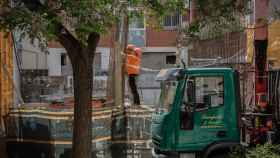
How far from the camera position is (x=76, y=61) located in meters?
9.91

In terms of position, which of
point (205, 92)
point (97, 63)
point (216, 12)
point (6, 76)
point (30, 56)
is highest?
point (216, 12)

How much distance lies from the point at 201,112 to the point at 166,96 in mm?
934

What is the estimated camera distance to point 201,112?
11.3m

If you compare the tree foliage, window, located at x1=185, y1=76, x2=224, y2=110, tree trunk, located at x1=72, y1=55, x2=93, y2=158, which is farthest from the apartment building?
tree trunk, located at x1=72, y1=55, x2=93, y2=158

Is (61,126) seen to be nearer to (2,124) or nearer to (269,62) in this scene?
(2,124)

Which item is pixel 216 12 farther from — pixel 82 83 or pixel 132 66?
pixel 132 66

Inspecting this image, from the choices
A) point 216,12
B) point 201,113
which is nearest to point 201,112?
point 201,113

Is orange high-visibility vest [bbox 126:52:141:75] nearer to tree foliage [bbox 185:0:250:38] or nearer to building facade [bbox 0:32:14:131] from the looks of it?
building facade [bbox 0:32:14:131]

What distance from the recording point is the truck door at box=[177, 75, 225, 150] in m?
11.2

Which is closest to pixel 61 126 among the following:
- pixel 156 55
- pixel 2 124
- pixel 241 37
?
pixel 2 124

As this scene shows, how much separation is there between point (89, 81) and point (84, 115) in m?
0.61

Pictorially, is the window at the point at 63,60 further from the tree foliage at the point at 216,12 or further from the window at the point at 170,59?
the tree foliage at the point at 216,12

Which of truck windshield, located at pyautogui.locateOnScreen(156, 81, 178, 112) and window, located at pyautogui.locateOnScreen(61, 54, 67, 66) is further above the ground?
window, located at pyautogui.locateOnScreen(61, 54, 67, 66)

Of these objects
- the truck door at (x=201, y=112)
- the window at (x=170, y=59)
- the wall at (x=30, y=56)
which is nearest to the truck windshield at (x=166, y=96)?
the truck door at (x=201, y=112)
